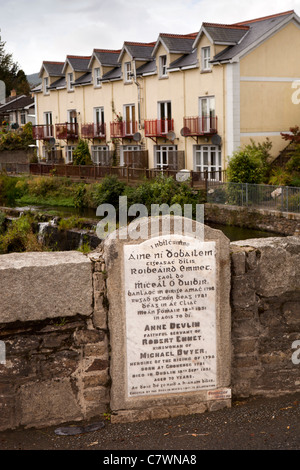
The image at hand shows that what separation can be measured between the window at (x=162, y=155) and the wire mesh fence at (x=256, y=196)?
7750 mm

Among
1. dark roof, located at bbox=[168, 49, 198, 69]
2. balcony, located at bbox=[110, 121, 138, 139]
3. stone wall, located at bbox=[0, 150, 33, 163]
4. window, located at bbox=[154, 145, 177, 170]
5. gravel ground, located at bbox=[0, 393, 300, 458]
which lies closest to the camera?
gravel ground, located at bbox=[0, 393, 300, 458]

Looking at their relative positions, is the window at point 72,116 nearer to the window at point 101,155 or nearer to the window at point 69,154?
the window at point 69,154

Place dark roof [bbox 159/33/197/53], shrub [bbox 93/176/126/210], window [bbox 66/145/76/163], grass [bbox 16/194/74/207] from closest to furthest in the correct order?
shrub [bbox 93/176/126/210] < dark roof [bbox 159/33/197/53] < grass [bbox 16/194/74/207] < window [bbox 66/145/76/163]

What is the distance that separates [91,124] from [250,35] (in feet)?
47.0

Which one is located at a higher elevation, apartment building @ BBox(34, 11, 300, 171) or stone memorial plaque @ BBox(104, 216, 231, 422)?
apartment building @ BBox(34, 11, 300, 171)

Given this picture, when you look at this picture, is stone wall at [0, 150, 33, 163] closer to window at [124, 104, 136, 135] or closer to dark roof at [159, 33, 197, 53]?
window at [124, 104, 136, 135]

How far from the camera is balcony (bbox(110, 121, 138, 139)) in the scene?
38844mm

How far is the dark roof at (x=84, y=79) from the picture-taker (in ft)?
140

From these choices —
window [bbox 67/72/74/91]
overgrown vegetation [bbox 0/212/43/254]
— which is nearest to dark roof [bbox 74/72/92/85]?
window [bbox 67/72/74/91]

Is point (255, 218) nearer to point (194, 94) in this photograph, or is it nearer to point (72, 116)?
point (194, 94)

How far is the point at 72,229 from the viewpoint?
2138cm

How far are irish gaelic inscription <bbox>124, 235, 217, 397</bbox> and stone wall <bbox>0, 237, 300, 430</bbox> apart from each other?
234mm

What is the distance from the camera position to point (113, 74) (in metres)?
40.3
